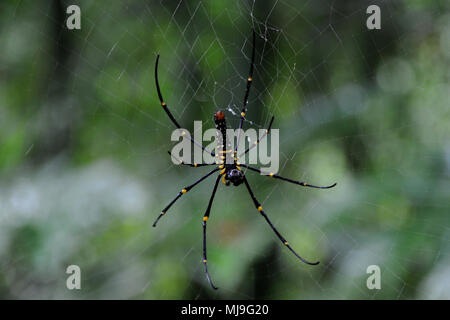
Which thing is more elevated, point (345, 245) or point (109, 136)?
point (109, 136)

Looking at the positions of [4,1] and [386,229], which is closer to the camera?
[386,229]

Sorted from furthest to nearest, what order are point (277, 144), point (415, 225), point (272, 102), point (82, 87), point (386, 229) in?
point (82, 87)
point (272, 102)
point (277, 144)
point (386, 229)
point (415, 225)

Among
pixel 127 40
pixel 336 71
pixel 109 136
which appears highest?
pixel 127 40

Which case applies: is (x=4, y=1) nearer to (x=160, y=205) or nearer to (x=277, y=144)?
(x=160, y=205)

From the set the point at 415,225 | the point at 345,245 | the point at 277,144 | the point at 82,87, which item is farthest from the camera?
the point at 82,87

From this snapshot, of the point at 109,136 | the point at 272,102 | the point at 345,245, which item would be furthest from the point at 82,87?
the point at 345,245
